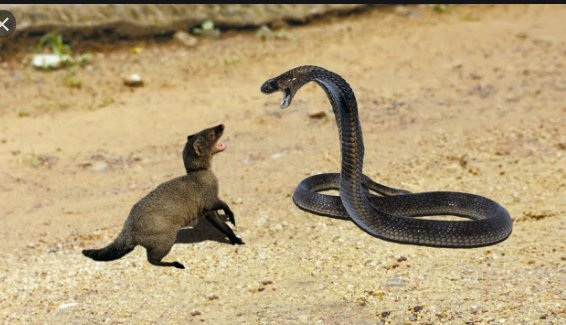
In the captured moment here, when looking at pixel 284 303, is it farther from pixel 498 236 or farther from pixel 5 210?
pixel 5 210

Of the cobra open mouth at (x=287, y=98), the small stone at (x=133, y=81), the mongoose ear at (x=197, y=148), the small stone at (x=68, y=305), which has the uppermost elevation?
the cobra open mouth at (x=287, y=98)

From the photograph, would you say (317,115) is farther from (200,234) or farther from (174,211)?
(174,211)

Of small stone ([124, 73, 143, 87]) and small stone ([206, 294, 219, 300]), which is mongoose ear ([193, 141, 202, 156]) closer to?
small stone ([206, 294, 219, 300])

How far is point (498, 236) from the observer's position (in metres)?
6.56

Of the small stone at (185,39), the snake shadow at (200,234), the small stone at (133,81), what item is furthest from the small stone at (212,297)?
the small stone at (185,39)

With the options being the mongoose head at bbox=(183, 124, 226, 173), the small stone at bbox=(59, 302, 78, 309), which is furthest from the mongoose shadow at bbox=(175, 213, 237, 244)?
the small stone at bbox=(59, 302, 78, 309)

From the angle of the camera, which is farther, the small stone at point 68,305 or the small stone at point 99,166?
the small stone at point 99,166

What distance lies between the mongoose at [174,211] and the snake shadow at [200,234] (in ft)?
0.60

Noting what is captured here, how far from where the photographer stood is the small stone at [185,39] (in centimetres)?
1173

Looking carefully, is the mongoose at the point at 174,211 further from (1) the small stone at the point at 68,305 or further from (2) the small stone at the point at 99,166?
(2) the small stone at the point at 99,166

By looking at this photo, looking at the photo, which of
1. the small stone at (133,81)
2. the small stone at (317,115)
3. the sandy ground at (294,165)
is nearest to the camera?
the sandy ground at (294,165)

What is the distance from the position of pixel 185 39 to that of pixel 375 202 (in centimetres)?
538

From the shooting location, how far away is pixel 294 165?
829 cm

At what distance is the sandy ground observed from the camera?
18.7ft
